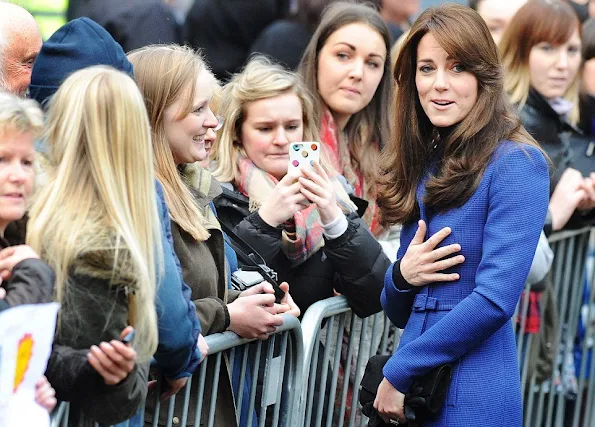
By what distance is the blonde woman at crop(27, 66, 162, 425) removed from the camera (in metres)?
2.87

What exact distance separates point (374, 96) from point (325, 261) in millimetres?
1212

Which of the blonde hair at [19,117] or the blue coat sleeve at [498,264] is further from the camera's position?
the blue coat sleeve at [498,264]

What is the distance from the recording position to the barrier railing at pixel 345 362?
4000 mm

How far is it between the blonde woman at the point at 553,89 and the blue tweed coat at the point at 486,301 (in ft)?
7.12

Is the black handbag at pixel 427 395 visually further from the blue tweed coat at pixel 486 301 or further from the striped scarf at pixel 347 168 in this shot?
the striped scarf at pixel 347 168

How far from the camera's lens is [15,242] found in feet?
9.82

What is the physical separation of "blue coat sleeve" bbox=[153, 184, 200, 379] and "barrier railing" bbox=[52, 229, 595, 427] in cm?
28

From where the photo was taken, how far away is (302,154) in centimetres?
437

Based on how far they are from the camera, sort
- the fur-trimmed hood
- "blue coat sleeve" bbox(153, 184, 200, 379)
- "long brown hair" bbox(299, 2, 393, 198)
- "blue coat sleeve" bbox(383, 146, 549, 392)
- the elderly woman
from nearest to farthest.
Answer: the elderly woman, the fur-trimmed hood, "blue coat sleeve" bbox(153, 184, 200, 379), "blue coat sleeve" bbox(383, 146, 549, 392), "long brown hair" bbox(299, 2, 393, 198)

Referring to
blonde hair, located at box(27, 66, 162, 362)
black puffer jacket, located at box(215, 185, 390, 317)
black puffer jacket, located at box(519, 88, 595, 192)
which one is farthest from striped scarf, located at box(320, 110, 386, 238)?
blonde hair, located at box(27, 66, 162, 362)

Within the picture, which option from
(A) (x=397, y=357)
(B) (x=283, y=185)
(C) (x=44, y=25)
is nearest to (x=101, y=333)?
(A) (x=397, y=357)

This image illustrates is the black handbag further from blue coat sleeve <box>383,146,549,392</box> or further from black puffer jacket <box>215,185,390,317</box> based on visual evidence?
black puffer jacket <box>215,185,390,317</box>

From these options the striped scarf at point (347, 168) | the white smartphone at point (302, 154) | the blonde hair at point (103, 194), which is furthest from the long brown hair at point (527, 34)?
the blonde hair at point (103, 194)

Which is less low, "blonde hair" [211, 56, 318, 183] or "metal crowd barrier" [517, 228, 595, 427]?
"blonde hair" [211, 56, 318, 183]
